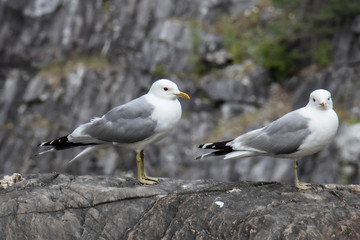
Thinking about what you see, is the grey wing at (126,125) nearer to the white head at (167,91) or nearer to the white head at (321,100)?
the white head at (167,91)

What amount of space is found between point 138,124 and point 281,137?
180 centimetres

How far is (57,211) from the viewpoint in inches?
246

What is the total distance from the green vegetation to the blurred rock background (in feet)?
0.14

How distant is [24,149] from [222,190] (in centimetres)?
1500

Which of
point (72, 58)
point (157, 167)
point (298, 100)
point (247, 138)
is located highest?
point (72, 58)

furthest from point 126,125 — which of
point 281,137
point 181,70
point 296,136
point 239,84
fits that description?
point 181,70

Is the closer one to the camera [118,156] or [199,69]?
[118,156]

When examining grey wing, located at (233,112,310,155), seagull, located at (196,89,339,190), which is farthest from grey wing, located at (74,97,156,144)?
grey wing, located at (233,112,310,155)

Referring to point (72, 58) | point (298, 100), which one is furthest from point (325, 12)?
point (72, 58)

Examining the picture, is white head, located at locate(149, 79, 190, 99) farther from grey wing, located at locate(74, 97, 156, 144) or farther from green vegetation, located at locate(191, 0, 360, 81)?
green vegetation, located at locate(191, 0, 360, 81)

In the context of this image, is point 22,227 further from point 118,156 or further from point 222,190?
point 118,156

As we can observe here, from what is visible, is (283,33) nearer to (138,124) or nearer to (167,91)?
(167,91)

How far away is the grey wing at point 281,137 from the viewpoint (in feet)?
20.9

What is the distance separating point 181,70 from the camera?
66.8 ft
